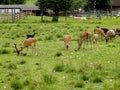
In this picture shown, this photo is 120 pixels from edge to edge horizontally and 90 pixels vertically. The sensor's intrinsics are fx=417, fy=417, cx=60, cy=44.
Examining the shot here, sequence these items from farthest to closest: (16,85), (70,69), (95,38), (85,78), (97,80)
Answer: (95,38) < (70,69) < (85,78) < (97,80) < (16,85)

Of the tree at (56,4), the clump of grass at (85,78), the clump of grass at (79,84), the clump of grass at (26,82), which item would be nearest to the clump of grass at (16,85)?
the clump of grass at (26,82)

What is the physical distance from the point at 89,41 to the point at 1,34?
34.8ft

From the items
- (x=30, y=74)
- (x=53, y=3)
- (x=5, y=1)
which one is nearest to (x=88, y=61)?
(x=30, y=74)

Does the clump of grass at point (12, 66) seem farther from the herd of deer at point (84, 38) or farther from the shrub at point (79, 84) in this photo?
the shrub at point (79, 84)

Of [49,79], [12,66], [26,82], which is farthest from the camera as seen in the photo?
[12,66]

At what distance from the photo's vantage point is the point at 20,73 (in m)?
15.7

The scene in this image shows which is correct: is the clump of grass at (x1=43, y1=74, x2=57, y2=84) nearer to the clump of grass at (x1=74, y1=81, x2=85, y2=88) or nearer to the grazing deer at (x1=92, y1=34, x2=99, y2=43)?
the clump of grass at (x1=74, y1=81, x2=85, y2=88)

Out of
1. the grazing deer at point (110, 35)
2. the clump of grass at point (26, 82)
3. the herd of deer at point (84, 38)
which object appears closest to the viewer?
the clump of grass at point (26, 82)

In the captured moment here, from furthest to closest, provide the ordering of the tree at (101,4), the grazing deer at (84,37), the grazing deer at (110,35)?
the tree at (101,4) < the grazing deer at (110,35) < the grazing deer at (84,37)

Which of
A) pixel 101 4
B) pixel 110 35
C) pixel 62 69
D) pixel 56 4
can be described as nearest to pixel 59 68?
pixel 62 69

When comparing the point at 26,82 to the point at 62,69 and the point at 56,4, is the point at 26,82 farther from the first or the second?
the point at 56,4

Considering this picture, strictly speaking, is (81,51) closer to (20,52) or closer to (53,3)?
(20,52)

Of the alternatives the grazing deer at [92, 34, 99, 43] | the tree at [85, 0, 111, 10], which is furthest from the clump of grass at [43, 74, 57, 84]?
the tree at [85, 0, 111, 10]

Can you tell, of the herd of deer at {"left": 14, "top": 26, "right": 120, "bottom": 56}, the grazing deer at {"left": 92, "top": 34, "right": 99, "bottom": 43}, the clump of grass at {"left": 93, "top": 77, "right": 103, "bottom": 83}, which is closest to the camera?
the clump of grass at {"left": 93, "top": 77, "right": 103, "bottom": 83}
